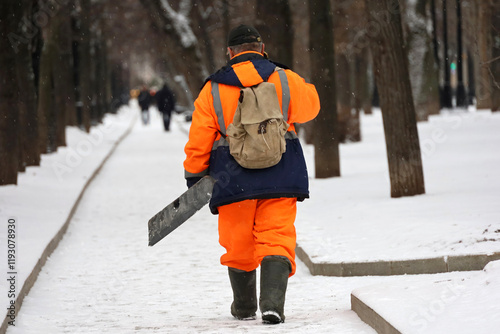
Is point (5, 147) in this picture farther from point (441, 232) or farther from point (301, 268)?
point (441, 232)

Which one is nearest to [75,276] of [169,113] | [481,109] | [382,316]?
[382,316]

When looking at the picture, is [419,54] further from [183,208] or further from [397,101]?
[183,208]

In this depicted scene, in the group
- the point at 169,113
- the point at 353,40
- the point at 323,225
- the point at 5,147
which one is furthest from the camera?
the point at 169,113

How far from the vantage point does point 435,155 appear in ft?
63.4

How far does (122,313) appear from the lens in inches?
281

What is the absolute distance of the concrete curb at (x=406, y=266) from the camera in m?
7.80

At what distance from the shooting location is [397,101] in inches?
476

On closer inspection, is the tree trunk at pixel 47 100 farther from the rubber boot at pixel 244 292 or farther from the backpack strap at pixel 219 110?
the backpack strap at pixel 219 110

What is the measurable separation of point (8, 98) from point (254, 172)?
10179 mm

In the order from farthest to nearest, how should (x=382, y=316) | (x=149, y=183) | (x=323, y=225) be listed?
(x=149, y=183)
(x=323, y=225)
(x=382, y=316)

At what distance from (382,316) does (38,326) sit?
8.78 feet

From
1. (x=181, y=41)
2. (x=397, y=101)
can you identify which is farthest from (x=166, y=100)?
(x=397, y=101)

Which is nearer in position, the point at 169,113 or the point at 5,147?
the point at 5,147

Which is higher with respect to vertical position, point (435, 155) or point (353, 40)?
point (353, 40)
